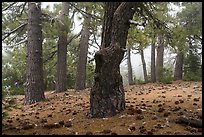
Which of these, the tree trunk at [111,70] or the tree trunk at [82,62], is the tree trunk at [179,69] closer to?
the tree trunk at [82,62]

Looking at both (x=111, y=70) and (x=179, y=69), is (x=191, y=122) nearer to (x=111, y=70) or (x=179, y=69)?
(x=111, y=70)

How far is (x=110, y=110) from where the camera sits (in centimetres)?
578

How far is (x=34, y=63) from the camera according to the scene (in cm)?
980

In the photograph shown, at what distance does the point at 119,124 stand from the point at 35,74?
17.7 ft

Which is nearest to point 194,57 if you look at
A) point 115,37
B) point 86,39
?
point 86,39

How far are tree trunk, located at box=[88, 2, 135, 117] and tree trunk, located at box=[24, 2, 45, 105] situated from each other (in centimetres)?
430

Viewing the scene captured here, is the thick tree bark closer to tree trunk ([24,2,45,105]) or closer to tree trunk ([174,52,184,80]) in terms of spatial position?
tree trunk ([24,2,45,105])

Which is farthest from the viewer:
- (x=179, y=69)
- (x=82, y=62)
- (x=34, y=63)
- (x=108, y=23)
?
(x=179, y=69)

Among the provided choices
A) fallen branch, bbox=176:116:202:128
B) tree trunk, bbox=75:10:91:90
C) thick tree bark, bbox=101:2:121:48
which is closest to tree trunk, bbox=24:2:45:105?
tree trunk, bbox=75:10:91:90

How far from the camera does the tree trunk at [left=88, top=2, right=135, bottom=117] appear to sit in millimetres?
5785

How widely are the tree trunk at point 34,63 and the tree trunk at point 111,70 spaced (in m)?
4.30

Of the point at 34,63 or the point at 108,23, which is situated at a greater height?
the point at 108,23

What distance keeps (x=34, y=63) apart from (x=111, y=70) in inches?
182

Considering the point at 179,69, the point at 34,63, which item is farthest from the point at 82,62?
the point at 179,69
